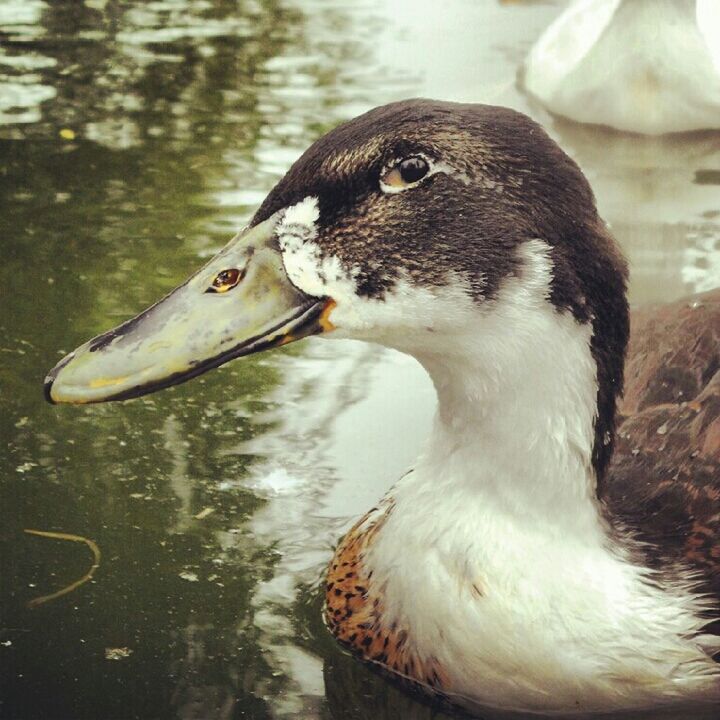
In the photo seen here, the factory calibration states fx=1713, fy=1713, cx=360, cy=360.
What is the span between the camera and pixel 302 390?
18.2ft

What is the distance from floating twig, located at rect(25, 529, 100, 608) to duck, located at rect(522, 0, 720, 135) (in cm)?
419

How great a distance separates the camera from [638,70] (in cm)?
810

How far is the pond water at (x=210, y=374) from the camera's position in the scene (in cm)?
427

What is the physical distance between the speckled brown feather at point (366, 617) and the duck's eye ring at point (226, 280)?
30.5 inches

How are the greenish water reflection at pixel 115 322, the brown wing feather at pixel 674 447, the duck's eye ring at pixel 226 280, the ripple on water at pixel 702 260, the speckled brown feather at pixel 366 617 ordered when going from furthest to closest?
the ripple on water at pixel 702 260, the greenish water reflection at pixel 115 322, the speckled brown feather at pixel 366 617, the brown wing feather at pixel 674 447, the duck's eye ring at pixel 226 280

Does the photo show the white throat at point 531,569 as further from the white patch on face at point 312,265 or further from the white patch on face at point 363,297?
the white patch on face at point 312,265

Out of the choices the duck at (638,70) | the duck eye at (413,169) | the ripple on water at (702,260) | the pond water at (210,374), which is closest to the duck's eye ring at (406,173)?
the duck eye at (413,169)

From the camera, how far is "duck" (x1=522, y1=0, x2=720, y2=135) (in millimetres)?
7954

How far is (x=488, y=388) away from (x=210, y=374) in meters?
1.99

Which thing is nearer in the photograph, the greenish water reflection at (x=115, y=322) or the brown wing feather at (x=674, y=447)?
the brown wing feather at (x=674, y=447)

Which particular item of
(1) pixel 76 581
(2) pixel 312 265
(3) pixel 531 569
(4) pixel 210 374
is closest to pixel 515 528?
(3) pixel 531 569

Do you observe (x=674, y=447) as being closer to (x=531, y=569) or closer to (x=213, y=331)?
(x=531, y=569)

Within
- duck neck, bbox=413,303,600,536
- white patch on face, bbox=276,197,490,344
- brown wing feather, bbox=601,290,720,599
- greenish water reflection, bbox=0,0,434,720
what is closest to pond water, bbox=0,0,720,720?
greenish water reflection, bbox=0,0,434,720

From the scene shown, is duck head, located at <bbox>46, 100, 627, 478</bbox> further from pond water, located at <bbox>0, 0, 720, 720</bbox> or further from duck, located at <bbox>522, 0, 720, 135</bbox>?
duck, located at <bbox>522, 0, 720, 135</bbox>
